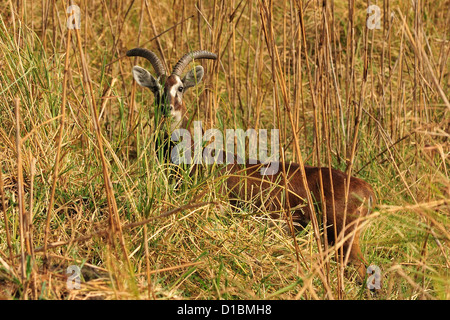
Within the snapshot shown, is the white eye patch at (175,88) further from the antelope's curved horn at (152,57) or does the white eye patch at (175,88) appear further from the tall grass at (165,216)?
the tall grass at (165,216)

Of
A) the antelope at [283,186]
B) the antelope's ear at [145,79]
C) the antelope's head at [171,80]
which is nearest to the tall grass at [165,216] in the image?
the antelope at [283,186]

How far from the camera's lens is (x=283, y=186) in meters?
2.97

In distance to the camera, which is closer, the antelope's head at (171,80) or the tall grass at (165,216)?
the tall grass at (165,216)

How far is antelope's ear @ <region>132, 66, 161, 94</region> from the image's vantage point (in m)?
4.00

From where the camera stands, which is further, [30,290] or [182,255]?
[182,255]

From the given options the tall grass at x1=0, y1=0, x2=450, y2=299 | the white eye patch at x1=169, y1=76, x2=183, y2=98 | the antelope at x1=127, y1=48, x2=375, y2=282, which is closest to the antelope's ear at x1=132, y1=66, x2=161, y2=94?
the antelope at x1=127, y1=48, x2=375, y2=282

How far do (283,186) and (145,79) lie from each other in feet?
5.19

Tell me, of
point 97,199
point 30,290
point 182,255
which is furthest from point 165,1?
point 30,290

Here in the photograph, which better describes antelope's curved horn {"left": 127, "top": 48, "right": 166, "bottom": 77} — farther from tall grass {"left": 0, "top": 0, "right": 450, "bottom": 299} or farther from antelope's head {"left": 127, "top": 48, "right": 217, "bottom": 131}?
tall grass {"left": 0, "top": 0, "right": 450, "bottom": 299}

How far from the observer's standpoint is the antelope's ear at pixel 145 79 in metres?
4.00

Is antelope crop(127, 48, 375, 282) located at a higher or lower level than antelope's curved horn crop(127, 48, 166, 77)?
lower
